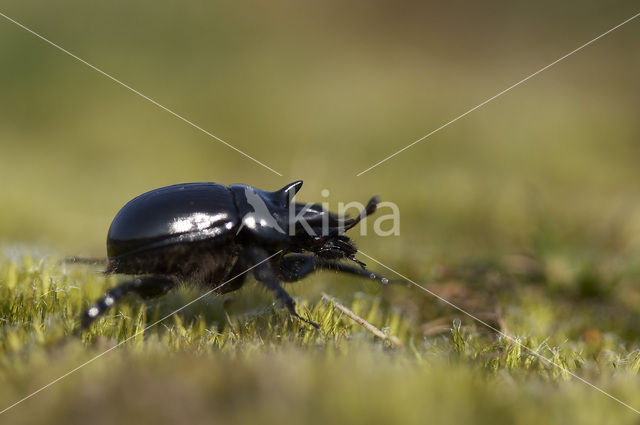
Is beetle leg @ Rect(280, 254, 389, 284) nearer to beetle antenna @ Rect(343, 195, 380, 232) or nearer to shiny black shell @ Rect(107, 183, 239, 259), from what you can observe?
beetle antenna @ Rect(343, 195, 380, 232)

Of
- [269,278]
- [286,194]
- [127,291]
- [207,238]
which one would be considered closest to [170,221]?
A: [207,238]

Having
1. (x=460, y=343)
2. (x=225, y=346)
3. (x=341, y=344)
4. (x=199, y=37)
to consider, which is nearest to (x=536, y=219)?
(x=460, y=343)

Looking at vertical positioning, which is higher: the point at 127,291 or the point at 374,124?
the point at 374,124

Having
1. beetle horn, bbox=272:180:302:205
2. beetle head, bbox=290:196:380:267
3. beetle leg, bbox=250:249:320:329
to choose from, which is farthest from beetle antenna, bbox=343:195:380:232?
beetle leg, bbox=250:249:320:329

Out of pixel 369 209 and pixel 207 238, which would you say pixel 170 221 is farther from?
pixel 369 209

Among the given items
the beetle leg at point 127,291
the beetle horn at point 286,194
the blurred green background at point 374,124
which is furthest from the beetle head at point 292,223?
the blurred green background at point 374,124

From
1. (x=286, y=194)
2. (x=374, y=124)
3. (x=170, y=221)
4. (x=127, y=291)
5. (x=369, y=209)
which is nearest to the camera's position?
(x=127, y=291)

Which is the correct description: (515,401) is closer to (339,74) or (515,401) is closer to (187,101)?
(187,101)
